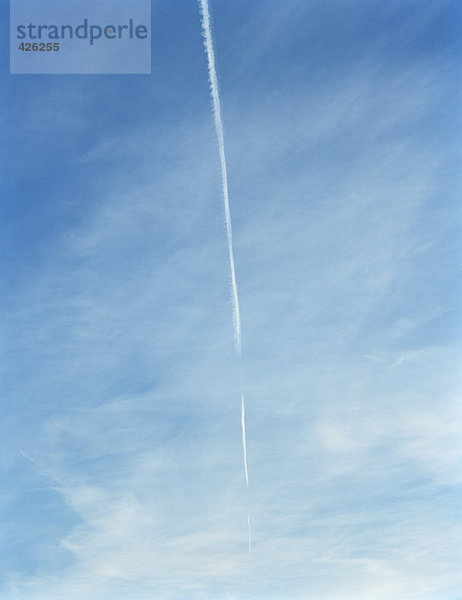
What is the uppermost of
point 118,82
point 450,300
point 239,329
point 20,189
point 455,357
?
point 118,82

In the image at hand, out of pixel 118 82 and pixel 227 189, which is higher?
pixel 118 82

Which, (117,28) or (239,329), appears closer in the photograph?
(117,28)

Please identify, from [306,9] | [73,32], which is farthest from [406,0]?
[73,32]

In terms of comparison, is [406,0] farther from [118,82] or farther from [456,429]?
[456,429]

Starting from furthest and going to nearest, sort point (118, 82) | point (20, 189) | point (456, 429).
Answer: point (118, 82) < point (20, 189) < point (456, 429)

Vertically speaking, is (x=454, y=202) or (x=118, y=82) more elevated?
(x=118, y=82)

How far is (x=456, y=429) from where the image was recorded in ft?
16.6

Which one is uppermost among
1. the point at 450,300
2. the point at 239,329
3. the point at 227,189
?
the point at 227,189

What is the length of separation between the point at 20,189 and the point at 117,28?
1516mm

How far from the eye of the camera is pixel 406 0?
527cm

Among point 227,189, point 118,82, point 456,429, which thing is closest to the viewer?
point 456,429

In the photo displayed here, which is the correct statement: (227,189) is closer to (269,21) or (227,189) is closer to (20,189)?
(269,21)

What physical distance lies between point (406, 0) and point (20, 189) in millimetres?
3507

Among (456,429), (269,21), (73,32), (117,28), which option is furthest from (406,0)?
(456,429)
